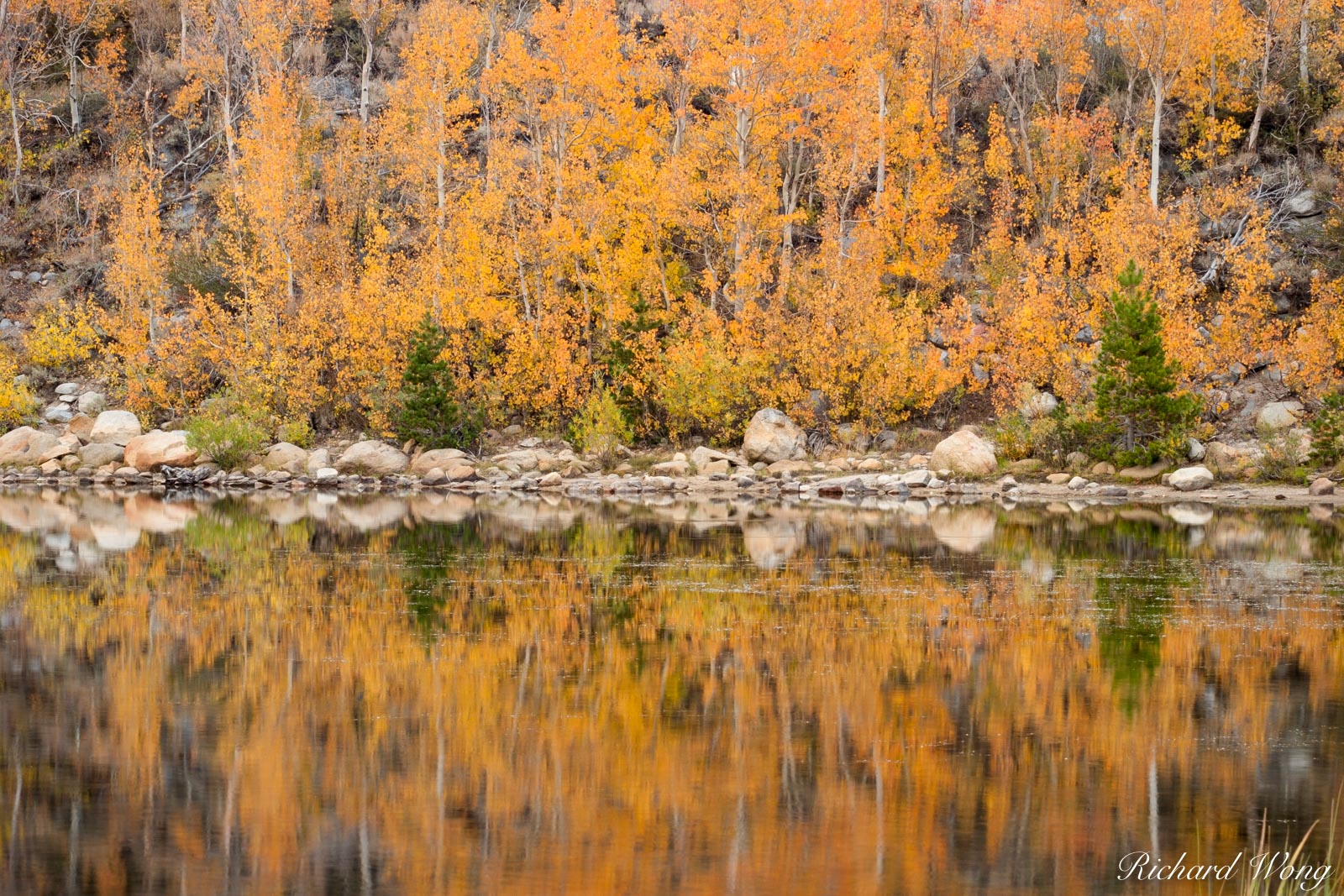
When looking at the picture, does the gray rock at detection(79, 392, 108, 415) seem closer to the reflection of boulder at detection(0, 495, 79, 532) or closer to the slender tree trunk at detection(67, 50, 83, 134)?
the reflection of boulder at detection(0, 495, 79, 532)

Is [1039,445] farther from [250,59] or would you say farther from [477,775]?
[250,59]

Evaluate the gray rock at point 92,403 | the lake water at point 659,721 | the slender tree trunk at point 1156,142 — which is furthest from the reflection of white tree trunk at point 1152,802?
the gray rock at point 92,403

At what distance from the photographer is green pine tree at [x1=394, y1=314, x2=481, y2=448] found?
3956cm

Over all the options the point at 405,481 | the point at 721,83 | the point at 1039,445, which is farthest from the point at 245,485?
the point at 1039,445

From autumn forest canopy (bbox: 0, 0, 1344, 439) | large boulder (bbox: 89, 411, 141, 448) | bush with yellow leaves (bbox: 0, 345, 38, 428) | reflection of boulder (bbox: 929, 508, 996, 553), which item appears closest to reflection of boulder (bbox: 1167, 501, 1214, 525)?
reflection of boulder (bbox: 929, 508, 996, 553)

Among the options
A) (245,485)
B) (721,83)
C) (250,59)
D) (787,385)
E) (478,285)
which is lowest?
(245,485)

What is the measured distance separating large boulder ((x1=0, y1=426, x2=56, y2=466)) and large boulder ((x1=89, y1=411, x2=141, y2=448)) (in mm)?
1430

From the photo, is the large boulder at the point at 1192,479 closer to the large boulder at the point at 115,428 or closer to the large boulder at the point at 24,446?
the large boulder at the point at 115,428

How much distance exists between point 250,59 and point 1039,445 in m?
36.2

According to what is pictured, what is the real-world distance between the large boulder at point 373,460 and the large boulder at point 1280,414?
24.6 meters

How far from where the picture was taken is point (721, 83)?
41.5m

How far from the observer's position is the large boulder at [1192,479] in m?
32.3

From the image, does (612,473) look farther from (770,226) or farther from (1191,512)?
(1191,512)

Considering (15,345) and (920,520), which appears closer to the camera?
(920,520)
